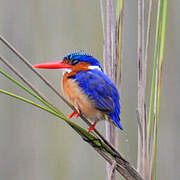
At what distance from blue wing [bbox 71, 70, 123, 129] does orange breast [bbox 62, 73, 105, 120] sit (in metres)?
0.02

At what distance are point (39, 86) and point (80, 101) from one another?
97 centimetres

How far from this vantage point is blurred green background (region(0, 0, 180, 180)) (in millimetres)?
2486

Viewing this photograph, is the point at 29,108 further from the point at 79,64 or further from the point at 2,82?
the point at 79,64

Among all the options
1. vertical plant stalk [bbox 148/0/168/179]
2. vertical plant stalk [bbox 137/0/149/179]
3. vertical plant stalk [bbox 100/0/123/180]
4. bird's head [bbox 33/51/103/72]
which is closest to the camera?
vertical plant stalk [bbox 148/0/168/179]

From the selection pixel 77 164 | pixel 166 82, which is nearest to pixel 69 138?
pixel 77 164

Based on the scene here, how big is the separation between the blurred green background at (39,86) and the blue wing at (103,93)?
835mm

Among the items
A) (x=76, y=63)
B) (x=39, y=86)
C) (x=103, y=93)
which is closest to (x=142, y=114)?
(x=103, y=93)

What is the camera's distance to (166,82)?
2.53 meters

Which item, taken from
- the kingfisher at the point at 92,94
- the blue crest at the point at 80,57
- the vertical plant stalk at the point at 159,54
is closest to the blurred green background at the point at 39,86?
the blue crest at the point at 80,57

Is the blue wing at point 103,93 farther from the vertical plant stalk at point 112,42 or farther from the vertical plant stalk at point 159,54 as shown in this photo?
the vertical plant stalk at point 159,54

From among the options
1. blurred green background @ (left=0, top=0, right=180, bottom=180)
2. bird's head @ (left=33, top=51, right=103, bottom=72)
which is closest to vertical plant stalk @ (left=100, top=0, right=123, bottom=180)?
bird's head @ (left=33, top=51, right=103, bottom=72)

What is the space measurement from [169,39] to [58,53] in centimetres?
74

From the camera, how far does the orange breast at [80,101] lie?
5.49 feet

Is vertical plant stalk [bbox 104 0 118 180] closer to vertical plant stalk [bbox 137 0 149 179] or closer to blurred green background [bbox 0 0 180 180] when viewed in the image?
vertical plant stalk [bbox 137 0 149 179]
